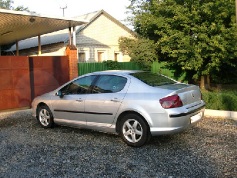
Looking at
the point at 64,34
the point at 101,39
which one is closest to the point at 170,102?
the point at 64,34

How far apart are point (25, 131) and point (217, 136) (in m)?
4.77

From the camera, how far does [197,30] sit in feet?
55.9

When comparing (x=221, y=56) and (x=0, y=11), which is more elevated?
(x=0, y=11)

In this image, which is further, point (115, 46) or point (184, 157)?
point (115, 46)

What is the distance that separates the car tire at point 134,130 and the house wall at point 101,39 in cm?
1468

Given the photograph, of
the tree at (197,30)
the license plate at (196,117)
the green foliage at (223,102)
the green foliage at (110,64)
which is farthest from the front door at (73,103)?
the tree at (197,30)

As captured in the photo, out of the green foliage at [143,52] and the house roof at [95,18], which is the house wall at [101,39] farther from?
the green foliage at [143,52]

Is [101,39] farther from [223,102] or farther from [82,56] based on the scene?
[223,102]

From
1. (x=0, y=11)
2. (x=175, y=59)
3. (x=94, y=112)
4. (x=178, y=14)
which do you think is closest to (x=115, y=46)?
Result: (x=175, y=59)

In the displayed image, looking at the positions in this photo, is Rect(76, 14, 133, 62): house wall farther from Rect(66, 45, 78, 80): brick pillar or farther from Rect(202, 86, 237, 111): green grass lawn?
Rect(202, 86, 237, 111): green grass lawn

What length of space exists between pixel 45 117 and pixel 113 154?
311 cm

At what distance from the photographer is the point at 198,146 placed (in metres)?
6.08

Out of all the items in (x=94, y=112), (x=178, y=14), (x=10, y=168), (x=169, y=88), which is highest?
(x=178, y=14)

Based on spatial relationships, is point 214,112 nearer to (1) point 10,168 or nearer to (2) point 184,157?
(2) point 184,157
